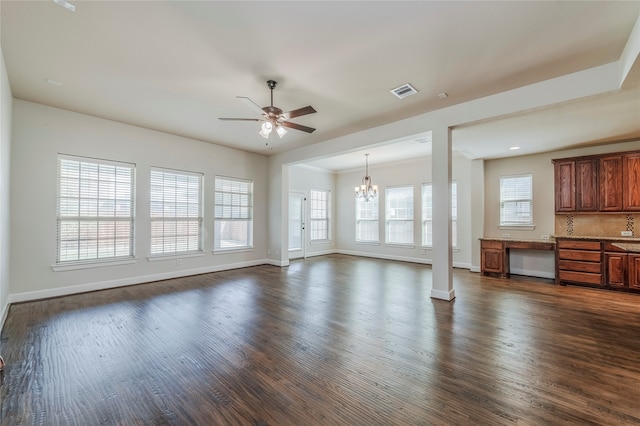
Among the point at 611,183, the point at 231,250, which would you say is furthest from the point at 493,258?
the point at 231,250

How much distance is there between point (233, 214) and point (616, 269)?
8.05 metres

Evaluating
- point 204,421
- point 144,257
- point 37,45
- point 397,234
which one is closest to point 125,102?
point 37,45

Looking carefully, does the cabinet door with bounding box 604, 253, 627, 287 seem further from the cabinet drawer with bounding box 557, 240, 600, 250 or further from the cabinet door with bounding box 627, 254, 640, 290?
the cabinet drawer with bounding box 557, 240, 600, 250

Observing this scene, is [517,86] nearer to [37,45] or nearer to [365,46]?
[365,46]

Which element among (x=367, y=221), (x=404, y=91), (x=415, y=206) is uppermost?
(x=404, y=91)

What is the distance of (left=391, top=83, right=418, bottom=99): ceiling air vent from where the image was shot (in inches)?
141

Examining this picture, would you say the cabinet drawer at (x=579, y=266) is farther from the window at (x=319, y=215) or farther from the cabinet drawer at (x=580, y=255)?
the window at (x=319, y=215)

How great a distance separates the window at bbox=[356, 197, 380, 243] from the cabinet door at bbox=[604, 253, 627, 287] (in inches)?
201

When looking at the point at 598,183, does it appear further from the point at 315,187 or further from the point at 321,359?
the point at 315,187

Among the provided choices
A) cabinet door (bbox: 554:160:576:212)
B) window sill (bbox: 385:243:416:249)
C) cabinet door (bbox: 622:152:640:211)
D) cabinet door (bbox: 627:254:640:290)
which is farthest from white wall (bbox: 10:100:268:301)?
cabinet door (bbox: 622:152:640:211)

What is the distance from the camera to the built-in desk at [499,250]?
5816mm

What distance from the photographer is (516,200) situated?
6.56 metres

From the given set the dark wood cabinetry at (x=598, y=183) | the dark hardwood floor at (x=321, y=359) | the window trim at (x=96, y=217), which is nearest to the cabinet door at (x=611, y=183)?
the dark wood cabinetry at (x=598, y=183)

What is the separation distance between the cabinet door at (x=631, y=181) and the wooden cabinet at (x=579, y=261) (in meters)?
0.96
